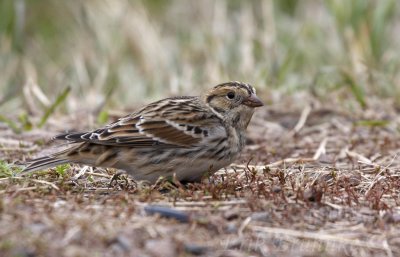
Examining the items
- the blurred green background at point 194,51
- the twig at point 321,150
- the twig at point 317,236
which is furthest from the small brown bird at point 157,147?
the blurred green background at point 194,51

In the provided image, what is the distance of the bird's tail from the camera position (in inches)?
201

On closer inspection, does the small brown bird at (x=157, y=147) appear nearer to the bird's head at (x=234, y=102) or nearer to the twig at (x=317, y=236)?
the bird's head at (x=234, y=102)

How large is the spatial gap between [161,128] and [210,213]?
1169 millimetres

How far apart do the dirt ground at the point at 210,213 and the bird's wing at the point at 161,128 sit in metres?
0.30

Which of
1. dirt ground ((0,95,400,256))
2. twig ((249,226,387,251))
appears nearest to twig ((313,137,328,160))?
dirt ground ((0,95,400,256))

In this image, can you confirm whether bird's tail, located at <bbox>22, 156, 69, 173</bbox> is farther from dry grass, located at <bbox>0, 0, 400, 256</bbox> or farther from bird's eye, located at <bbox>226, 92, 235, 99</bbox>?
bird's eye, located at <bbox>226, 92, 235, 99</bbox>

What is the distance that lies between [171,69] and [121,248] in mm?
6703

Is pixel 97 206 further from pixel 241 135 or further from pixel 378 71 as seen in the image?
pixel 378 71

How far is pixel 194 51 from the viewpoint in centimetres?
1077

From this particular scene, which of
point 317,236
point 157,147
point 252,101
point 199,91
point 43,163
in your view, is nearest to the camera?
point 317,236

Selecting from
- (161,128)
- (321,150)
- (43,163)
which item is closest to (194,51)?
(321,150)

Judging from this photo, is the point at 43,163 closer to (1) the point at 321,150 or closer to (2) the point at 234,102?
(2) the point at 234,102

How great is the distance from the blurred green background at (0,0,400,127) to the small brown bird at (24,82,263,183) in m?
2.94

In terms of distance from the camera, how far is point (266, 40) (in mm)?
10391
